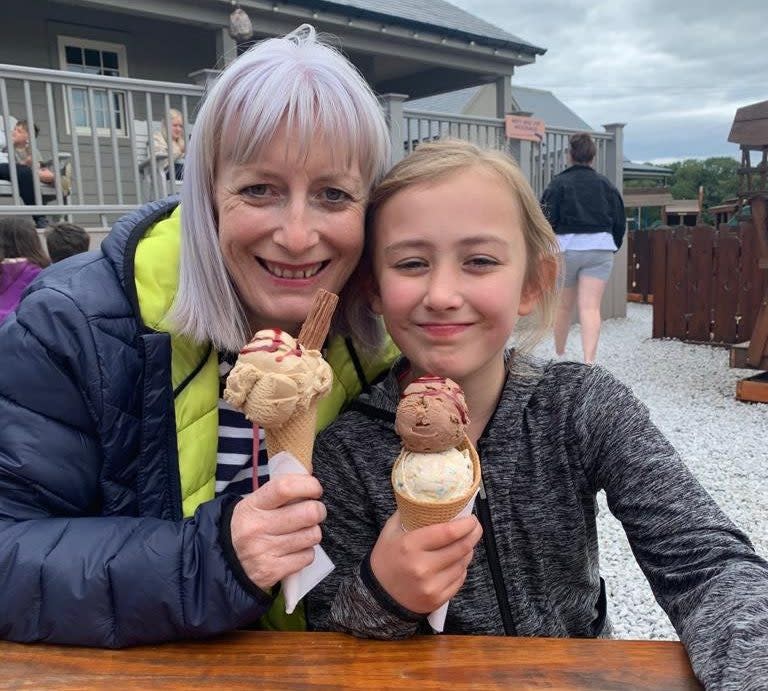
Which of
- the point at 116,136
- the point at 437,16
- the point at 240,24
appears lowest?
the point at 116,136

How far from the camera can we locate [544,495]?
5.27ft

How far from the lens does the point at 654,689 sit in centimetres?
103

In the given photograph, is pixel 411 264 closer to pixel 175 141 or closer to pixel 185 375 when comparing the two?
pixel 185 375

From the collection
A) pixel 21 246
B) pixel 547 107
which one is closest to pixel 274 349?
pixel 21 246

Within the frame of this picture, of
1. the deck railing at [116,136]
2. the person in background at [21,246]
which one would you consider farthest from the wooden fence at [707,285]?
the person in background at [21,246]

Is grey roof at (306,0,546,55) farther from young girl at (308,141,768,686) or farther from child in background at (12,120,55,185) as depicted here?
young girl at (308,141,768,686)

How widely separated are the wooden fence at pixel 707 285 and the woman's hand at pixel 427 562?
361 inches

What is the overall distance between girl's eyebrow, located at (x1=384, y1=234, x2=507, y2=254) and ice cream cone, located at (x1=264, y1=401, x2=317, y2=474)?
44 cm

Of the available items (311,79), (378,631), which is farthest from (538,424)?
(311,79)

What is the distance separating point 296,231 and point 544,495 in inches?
31.9

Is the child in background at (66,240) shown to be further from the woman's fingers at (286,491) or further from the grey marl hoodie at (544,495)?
the woman's fingers at (286,491)

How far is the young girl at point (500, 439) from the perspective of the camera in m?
1.43

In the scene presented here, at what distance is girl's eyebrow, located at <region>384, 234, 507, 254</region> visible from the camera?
4.88ft

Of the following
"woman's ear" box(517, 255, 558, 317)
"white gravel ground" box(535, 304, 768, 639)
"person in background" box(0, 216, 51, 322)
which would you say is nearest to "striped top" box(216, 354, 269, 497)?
"woman's ear" box(517, 255, 558, 317)
